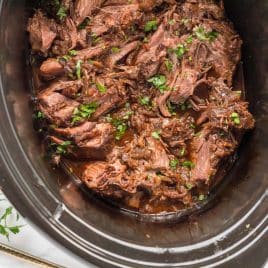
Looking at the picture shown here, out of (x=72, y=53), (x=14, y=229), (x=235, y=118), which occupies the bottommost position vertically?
(x=14, y=229)

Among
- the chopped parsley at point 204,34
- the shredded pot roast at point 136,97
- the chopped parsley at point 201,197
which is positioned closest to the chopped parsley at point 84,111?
the shredded pot roast at point 136,97

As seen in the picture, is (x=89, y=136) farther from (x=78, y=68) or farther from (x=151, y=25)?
(x=151, y=25)

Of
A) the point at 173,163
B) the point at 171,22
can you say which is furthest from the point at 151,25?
the point at 173,163

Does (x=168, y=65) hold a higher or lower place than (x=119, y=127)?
higher

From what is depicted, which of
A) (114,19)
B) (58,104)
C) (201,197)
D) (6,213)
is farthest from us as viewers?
(201,197)

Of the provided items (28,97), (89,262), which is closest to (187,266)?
(89,262)

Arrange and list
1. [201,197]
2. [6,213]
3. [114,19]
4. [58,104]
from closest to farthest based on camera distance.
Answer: [58,104]
[114,19]
[6,213]
[201,197]

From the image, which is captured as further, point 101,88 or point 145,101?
point 145,101
